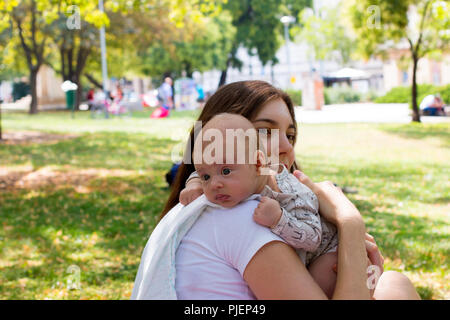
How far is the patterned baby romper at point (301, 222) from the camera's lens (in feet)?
5.40

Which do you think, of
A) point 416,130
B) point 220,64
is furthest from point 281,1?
point 416,130

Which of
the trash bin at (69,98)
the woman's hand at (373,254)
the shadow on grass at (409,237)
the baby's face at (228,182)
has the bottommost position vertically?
the shadow on grass at (409,237)

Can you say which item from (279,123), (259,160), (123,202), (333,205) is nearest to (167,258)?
(259,160)

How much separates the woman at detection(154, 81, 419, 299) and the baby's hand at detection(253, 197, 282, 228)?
3cm

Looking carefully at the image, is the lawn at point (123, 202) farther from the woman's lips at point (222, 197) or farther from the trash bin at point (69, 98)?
the trash bin at point (69, 98)

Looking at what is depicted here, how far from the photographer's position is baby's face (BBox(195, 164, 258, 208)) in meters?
1.66

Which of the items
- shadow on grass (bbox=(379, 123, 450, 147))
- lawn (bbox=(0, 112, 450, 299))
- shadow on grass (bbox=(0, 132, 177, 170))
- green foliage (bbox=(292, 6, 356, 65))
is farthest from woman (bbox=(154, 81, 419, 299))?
green foliage (bbox=(292, 6, 356, 65))

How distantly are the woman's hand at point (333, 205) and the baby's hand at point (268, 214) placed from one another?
1.05 feet

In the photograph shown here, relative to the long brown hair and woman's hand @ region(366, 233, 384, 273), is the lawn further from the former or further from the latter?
woman's hand @ region(366, 233, 384, 273)

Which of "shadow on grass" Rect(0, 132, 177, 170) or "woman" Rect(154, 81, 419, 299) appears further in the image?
"shadow on grass" Rect(0, 132, 177, 170)

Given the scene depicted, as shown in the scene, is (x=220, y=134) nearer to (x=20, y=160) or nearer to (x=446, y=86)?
(x=20, y=160)

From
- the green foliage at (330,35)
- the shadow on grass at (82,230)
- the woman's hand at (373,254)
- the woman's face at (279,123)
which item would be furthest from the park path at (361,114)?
the woman's hand at (373,254)

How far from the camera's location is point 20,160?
13781mm

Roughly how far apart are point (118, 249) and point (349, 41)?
26.4 metres
